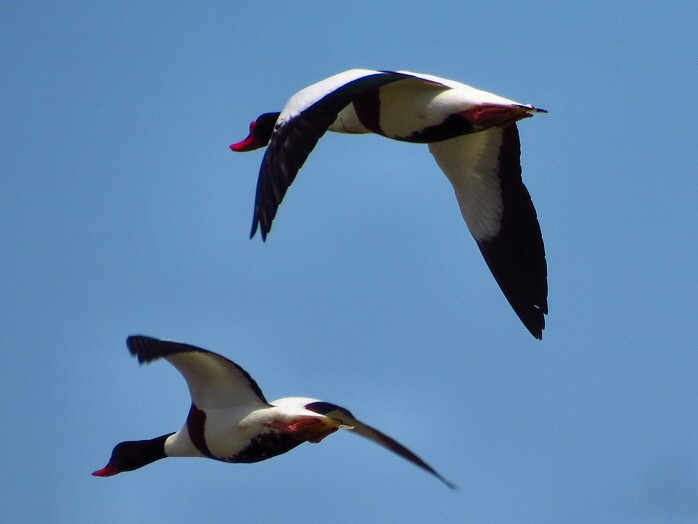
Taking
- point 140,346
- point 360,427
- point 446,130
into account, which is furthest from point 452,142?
point 140,346

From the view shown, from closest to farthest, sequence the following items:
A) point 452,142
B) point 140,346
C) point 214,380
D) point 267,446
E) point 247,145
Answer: point 140,346 → point 267,446 → point 214,380 → point 452,142 → point 247,145

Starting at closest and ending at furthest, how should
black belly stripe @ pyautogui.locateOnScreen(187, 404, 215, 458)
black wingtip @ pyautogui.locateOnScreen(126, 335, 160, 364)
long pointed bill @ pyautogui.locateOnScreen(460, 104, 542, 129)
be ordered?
black wingtip @ pyautogui.locateOnScreen(126, 335, 160, 364)
long pointed bill @ pyautogui.locateOnScreen(460, 104, 542, 129)
black belly stripe @ pyautogui.locateOnScreen(187, 404, 215, 458)

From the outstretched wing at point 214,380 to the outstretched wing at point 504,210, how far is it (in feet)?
7.28

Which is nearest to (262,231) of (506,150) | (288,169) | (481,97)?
(288,169)

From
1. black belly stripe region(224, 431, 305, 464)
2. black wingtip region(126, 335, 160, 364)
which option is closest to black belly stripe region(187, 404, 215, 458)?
black belly stripe region(224, 431, 305, 464)

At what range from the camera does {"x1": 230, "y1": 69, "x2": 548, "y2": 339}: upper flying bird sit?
10.1 metres

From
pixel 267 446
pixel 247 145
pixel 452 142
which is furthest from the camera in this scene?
pixel 247 145

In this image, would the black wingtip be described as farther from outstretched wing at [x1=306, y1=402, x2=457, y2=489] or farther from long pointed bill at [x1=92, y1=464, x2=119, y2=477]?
long pointed bill at [x1=92, y1=464, x2=119, y2=477]

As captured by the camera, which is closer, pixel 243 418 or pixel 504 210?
pixel 243 418

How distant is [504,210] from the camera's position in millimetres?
12562

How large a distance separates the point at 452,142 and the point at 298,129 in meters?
2.58

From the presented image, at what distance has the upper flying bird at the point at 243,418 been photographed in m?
11.0

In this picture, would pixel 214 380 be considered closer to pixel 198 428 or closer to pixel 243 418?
pixel 243 418

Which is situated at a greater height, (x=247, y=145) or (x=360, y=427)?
(x=247, y=145)
